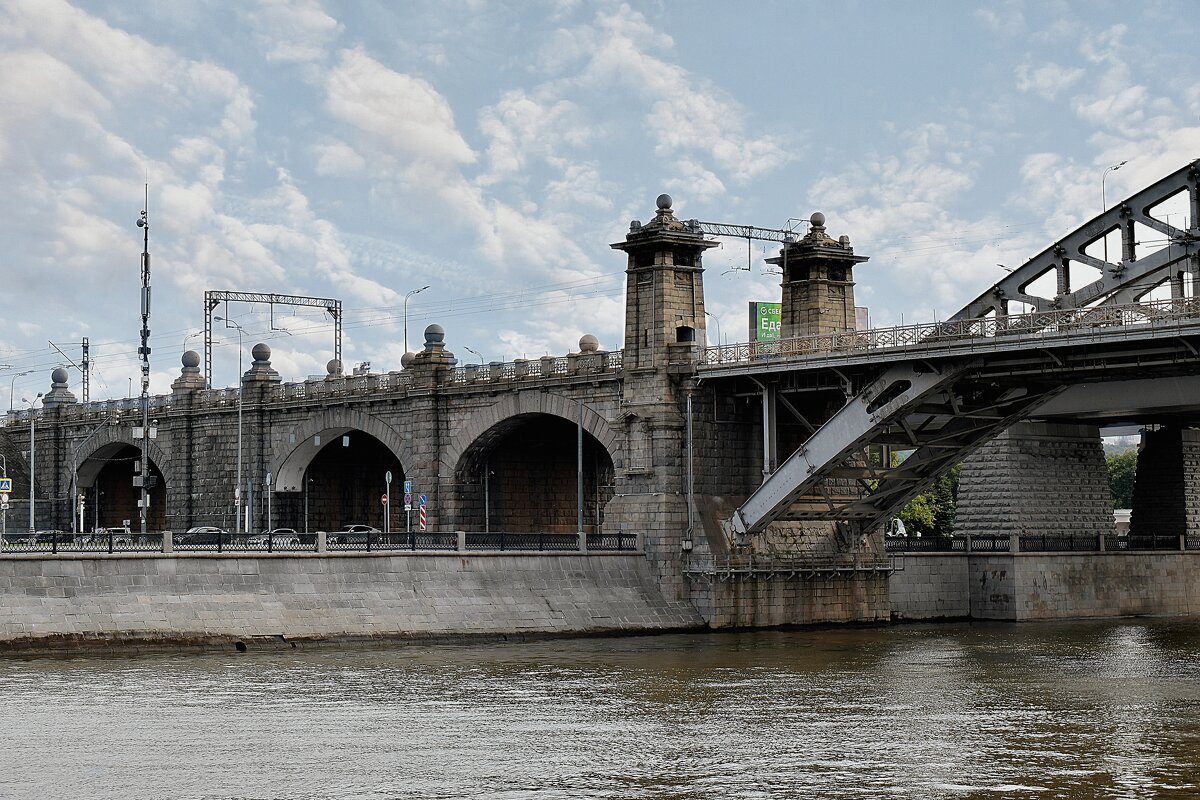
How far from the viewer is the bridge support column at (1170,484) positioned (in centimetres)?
7694

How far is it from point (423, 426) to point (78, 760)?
43503 millimetres

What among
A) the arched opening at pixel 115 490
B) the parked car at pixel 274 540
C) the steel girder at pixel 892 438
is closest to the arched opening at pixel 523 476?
the steel girder at pixel 892 438

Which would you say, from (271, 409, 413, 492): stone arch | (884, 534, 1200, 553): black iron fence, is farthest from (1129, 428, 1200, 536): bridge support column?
(271, 409, 413, 492): stone arch

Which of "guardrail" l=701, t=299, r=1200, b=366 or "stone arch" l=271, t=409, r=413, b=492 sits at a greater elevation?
"guardrail" l=701, t=299, r=1200, b=366

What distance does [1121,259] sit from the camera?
66562 mm

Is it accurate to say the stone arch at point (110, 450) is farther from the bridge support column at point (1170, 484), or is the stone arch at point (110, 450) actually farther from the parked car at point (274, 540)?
the bridge support column at point (1170, 484)

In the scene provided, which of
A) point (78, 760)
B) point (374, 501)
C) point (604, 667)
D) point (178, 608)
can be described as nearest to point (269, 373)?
point (374, 501)

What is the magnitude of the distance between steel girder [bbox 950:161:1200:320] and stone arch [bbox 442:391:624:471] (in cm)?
1405

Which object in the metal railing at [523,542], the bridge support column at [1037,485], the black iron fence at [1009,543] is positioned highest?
the bridge support column at [1037,485]

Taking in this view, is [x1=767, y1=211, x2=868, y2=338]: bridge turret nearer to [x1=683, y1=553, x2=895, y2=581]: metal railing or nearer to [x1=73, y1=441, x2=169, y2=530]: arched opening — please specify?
[x1=683, y1=553, x2=895, y2=581]: metal railing

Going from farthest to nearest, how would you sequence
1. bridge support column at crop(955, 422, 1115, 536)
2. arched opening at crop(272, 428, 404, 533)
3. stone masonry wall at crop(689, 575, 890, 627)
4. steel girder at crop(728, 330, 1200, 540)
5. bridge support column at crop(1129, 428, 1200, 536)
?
arched opening at crop(272, 428, 404, 533)
bridge support column at crop(1129, 428, 1200, 536)
bridge support column at crop(955, 422, 1115, 536)
stone masonry wall at crop(689, 575, 890, 627)
steel girder at crop(728, 330, 1200, 540)

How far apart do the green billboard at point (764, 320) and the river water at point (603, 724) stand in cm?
2915

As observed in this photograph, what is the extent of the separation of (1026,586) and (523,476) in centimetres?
2188

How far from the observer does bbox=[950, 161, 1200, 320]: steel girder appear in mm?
64250
